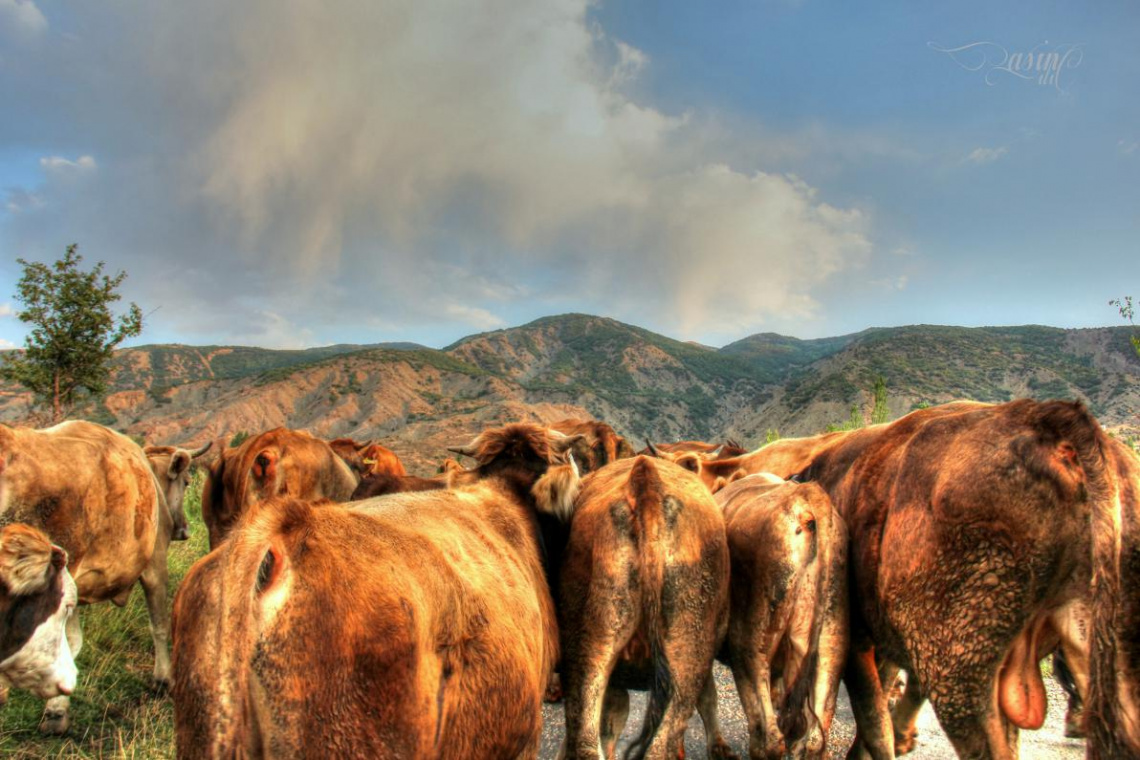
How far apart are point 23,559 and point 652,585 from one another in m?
4.06

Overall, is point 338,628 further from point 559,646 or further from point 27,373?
point 27,373

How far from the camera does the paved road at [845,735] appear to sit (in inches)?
203

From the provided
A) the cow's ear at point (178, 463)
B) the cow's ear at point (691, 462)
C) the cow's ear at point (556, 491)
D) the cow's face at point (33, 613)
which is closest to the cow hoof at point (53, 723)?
the cow's face at point (33, 613)

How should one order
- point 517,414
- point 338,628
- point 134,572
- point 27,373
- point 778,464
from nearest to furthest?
point 338,628
point 134,572
point 778,464
point 27,373
point 517,414

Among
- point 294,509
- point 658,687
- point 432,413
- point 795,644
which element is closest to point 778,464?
point 795,644

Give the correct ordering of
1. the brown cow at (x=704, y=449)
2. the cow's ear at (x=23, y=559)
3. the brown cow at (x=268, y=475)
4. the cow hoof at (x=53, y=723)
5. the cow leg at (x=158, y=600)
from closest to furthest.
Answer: the cow's ear at (x=23, y=559)
the cow hoof at (x=53, y=723)
the cow leg at (x=158, y=600)
the brown cow at (x=268, y=475)
the brown cow at (x=704, y=449)

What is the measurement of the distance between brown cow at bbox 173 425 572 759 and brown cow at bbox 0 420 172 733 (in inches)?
178

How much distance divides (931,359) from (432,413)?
169 ft

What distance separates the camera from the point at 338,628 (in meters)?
2.17

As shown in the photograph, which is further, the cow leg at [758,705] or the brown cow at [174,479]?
the brown cow at [174,479]

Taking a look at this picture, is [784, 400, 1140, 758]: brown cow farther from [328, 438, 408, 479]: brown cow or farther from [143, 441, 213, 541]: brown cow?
[143, 441, 213, 541]: brown cow

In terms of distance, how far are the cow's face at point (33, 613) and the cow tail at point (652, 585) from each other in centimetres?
395

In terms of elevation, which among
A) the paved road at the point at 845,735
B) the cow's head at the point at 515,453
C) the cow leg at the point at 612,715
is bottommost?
the paved road at the point at 845,735

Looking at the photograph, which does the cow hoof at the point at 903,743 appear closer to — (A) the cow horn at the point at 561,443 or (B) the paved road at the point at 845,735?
(B) the paved road at the point at 845,735
